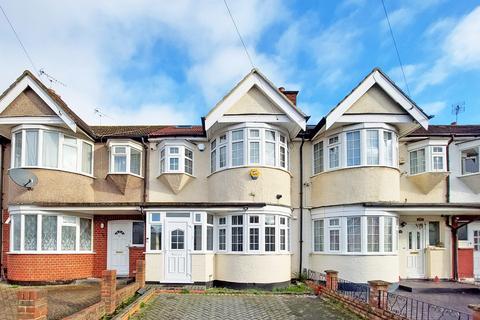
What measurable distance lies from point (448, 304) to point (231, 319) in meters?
6.87

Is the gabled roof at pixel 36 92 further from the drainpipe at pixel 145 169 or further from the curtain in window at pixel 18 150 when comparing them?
the drainpipe at pixel 145 169

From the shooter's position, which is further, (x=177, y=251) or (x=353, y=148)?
(x=353, y=148)

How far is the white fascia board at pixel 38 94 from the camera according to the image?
1570 cm

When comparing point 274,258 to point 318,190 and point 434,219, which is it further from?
point 434,219

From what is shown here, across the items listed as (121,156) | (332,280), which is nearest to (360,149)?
(332,280)

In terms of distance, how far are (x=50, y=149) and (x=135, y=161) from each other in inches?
131

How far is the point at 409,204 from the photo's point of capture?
15.3 metres

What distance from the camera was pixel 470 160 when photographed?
57.2 ft

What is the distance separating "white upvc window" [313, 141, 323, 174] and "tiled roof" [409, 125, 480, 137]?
3.78 m

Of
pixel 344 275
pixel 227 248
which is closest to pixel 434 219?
pixel 344 275

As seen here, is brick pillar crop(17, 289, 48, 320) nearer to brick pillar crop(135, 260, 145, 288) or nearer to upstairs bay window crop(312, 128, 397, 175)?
brick pillar crop(135, 260, 145, 288)

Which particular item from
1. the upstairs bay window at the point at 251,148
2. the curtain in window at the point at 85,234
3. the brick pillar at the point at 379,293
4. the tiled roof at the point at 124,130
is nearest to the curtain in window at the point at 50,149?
the tiled roof at the point at 124,130

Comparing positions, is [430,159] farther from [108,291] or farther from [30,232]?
[30,232]

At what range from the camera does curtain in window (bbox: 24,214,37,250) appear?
1562 cm
